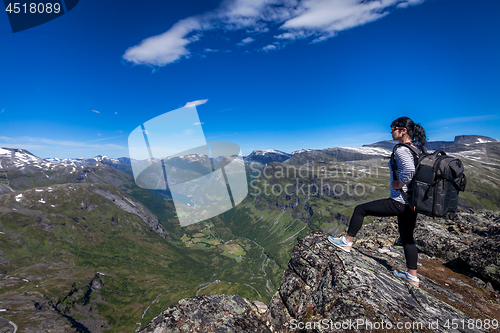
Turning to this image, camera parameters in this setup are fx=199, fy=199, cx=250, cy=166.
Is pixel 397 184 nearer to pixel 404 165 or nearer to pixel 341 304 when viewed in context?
pixel 404 165

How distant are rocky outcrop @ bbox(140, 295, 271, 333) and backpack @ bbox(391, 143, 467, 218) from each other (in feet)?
23.8

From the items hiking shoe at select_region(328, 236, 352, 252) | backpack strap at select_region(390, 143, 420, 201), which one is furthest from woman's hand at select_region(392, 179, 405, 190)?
hiking shoe at select_region(328, 236, 352, 252)

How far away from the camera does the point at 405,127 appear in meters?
7.44

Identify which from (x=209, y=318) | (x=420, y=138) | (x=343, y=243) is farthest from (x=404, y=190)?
(x=209, y=318)

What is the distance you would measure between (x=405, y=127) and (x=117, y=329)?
247514 mm

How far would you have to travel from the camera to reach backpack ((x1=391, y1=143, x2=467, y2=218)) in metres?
6.42

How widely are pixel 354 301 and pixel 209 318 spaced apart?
5171 mm

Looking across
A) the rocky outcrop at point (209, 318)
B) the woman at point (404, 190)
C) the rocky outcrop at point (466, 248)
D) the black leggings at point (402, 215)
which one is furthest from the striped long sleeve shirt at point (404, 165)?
the rocky outcrop at point (466, 248)

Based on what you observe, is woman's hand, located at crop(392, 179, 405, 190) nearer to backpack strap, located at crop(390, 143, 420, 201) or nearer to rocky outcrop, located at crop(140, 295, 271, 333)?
backpack strap, located at crop(390, 143, 420, 201)

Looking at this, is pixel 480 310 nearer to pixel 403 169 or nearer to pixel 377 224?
pixel 403 169

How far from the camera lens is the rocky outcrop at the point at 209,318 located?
6969 mm

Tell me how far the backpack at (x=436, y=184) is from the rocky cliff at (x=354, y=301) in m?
3.19

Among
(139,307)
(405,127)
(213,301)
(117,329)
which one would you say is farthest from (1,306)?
(405,127)

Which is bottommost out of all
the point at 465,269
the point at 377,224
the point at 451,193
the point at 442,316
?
the point at 377,224
